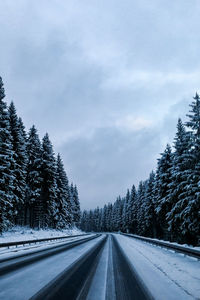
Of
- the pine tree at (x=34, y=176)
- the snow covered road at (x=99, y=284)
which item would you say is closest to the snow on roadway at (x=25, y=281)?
the snow covered road at (x=99, y=284)

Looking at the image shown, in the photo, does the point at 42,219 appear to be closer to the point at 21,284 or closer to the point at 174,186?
the point at 174,186

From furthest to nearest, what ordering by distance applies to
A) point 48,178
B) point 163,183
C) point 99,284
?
point 48,178, point 163,183, point 99,284

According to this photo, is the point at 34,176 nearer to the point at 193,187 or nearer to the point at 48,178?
the point at 48,178

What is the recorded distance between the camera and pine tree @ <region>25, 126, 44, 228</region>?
33.2 meters

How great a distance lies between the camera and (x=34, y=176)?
110 feet

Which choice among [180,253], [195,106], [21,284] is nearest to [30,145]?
[195,106]

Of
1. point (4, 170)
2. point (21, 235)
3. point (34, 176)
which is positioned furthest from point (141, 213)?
point (4, 170)

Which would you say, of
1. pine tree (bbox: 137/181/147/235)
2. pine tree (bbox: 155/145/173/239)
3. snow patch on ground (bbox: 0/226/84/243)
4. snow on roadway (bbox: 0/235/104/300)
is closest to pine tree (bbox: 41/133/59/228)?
snow patch on ground (bbox: 0/226/84/243)

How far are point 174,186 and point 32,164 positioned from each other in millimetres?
23737

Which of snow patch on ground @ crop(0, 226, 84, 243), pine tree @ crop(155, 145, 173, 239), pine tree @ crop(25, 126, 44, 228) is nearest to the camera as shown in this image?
snow patch on ground @ crop(0, 226, 84, 243)

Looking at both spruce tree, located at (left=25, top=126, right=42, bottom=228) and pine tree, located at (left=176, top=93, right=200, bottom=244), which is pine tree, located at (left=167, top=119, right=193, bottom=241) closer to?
pine tree, located at (left=176, top=93, right=200, bottom=244)

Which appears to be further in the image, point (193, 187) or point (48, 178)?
point (48, 178)

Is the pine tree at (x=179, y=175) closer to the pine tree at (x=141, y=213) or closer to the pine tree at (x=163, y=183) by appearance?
the pine tree at (x=163, y=183)

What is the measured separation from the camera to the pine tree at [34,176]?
33.2 meters
